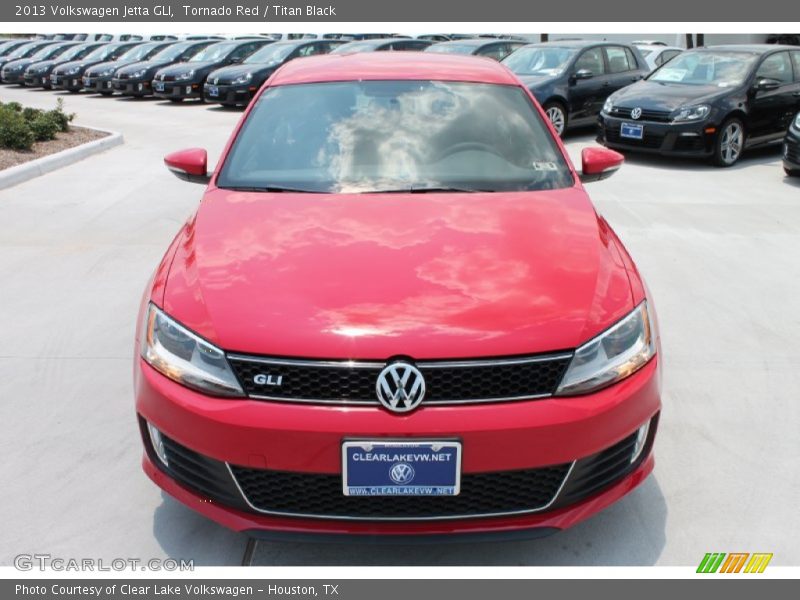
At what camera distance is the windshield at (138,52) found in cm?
2355

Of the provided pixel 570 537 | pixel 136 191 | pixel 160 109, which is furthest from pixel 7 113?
pixel 570 537

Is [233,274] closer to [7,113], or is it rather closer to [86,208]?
[86,208]

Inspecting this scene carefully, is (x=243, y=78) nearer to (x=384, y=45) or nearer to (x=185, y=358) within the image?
(x=384, y=45)

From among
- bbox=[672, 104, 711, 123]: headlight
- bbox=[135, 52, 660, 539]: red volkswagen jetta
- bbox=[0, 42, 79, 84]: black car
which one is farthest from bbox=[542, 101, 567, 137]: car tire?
bbox=[0, 42, 79, 84]: black car

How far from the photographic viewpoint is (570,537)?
2.93 metres

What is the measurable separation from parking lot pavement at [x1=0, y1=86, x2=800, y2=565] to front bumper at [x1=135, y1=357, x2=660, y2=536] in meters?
0.34

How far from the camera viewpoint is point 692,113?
10430mm

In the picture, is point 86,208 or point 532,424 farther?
point 86,208

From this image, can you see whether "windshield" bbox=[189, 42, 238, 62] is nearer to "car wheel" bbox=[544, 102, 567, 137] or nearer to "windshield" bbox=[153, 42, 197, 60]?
"windshield" bbox=[153, 42, 197, 60]

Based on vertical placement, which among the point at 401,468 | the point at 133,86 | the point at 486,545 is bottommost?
the point at 486,545

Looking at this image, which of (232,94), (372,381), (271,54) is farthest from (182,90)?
(372,381)

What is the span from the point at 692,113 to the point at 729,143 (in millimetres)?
676
